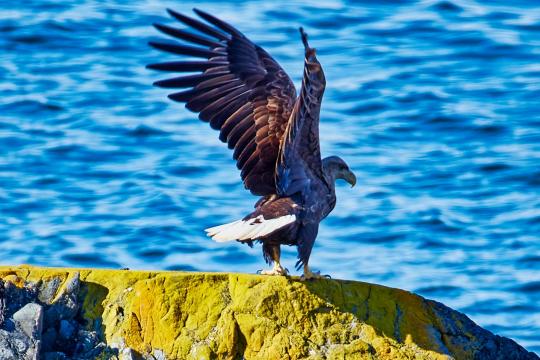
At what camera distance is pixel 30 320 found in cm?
670

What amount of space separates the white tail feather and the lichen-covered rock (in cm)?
39

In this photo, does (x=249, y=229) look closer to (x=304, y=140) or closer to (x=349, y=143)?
(x=304, y=140)

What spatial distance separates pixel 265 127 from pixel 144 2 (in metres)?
10.4

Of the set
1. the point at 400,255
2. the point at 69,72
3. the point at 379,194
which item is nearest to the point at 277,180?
the point at 400,255

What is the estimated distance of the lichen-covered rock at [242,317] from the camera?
6.86 m

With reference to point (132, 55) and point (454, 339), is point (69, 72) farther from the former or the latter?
point (454, 339)

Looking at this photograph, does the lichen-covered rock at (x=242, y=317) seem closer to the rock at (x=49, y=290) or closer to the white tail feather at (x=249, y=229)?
the rock at (x=49, y=290)

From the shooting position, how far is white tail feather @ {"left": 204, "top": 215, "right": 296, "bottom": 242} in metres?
7.36

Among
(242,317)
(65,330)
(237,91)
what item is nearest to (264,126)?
(237,91)

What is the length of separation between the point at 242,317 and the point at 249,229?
0.69m

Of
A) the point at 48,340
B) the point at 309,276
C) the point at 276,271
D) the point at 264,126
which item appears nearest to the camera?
the point at 48,340

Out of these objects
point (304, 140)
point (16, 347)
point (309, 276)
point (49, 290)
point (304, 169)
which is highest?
point (304, 140)

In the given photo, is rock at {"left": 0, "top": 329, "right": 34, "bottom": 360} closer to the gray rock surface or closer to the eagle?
the gray rock surface

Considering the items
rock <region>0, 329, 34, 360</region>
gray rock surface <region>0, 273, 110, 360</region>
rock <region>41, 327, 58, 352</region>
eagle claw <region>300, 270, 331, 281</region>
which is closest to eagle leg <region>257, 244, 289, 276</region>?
eagle claw <region>300, 270, 331, 281</region>
